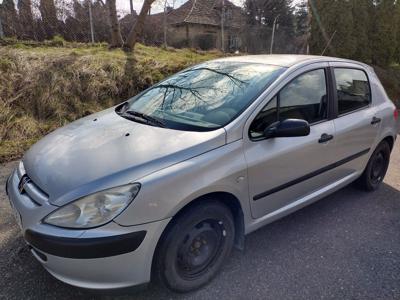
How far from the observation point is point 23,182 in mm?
2299

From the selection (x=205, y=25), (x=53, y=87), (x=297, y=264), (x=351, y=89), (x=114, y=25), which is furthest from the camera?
(x=205, y=25)

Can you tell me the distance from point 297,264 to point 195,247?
A: 2.98ft

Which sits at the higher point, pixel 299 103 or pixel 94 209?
pixel 299 103

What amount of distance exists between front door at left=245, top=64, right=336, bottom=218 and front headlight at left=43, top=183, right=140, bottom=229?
3.06ft

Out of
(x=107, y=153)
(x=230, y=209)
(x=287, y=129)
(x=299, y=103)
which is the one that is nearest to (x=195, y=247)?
(x=230, y=209)

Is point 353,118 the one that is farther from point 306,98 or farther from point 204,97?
point 204,97

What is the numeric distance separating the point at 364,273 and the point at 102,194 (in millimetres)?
2044

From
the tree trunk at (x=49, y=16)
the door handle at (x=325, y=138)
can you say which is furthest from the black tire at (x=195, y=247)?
the tree trunk at (x=49, y=16)

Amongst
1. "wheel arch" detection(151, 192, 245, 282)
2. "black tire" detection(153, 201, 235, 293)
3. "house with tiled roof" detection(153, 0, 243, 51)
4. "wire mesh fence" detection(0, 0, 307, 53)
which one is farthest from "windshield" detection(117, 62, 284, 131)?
"house with tiled roof" detection(153, 0, 243, 51)

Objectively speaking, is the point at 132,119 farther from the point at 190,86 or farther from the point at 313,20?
the point at 313,20

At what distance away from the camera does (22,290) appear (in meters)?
2.28

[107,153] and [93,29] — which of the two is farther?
[93,29]

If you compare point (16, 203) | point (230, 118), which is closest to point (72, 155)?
point (16, 203)

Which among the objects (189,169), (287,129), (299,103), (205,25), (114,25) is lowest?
(189,169)
